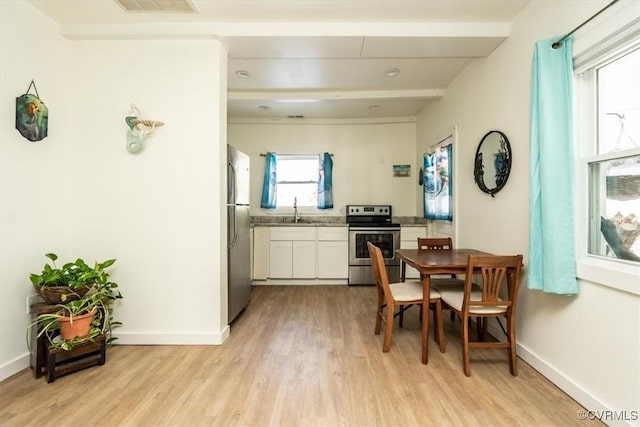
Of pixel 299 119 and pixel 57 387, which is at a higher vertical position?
pixel 299 119

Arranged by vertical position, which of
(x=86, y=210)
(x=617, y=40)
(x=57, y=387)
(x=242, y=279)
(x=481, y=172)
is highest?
(x=617, y=40)

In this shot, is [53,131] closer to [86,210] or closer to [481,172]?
[86,210]

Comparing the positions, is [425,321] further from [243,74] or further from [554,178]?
[243,74]

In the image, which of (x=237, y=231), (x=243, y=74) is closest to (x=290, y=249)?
(x=237, y=231)

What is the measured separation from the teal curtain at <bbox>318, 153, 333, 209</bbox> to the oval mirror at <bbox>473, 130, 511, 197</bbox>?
7.82 feet

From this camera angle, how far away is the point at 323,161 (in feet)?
16.1

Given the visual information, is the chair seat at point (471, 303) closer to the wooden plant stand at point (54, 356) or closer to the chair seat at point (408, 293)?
the chair seat at point (408, 293)

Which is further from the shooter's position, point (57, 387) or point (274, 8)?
point (274, 8)

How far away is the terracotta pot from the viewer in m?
2.00

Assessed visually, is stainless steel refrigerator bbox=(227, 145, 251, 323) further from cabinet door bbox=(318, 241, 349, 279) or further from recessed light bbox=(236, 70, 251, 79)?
cabinet door bbox=(318, 241, 349, 279)

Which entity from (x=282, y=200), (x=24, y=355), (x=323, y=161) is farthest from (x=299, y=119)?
(x=24, y=355)

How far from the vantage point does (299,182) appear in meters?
5.08

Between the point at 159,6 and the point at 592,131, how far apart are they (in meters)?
3.00

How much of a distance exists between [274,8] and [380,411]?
2.76 meters
